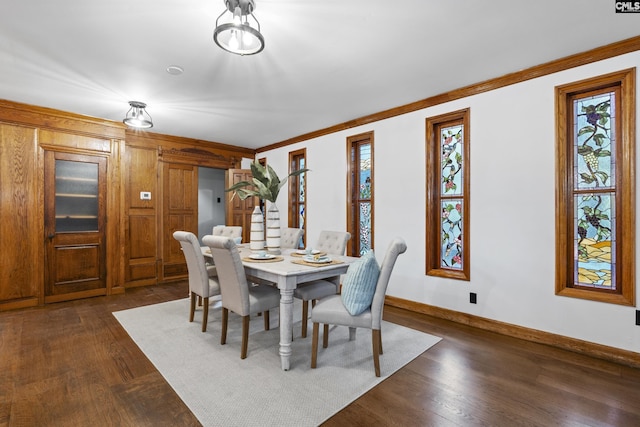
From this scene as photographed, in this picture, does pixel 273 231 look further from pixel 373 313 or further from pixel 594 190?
pixel 594 190

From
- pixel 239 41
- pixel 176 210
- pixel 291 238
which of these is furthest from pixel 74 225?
pixel 239 41

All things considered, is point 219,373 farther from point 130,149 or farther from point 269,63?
point 130,149

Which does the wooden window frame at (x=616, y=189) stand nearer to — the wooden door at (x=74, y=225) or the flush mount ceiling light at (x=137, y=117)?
the flush mount ceiling light at (x=137, y=117)

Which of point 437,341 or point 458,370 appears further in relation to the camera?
point 437,341

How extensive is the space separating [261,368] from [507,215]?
2652mm

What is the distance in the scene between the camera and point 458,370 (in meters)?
2.32

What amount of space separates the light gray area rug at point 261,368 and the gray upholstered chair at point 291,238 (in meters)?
0.91

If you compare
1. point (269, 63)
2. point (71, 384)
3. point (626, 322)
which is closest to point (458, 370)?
point (626, 322)

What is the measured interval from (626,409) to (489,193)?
190 cm

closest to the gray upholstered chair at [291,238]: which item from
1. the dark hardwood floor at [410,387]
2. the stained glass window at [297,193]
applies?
the stained glass window at [297,193]

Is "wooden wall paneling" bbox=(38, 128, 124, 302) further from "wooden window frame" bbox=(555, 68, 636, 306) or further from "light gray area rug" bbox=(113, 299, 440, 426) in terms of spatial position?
"wooden window frame" bbox=(555, 68, 636, 306)

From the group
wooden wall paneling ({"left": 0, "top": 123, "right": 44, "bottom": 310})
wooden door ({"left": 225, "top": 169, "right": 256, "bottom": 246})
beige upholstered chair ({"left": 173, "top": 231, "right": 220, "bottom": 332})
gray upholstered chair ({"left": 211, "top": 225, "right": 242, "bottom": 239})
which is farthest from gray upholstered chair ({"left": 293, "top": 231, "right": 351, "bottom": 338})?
wooden wall paneling ({"left": 0, "top": 123, "right": 44, "bottom": 310})

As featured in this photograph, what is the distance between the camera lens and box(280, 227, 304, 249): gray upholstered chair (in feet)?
12.8

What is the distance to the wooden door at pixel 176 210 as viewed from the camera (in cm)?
525
